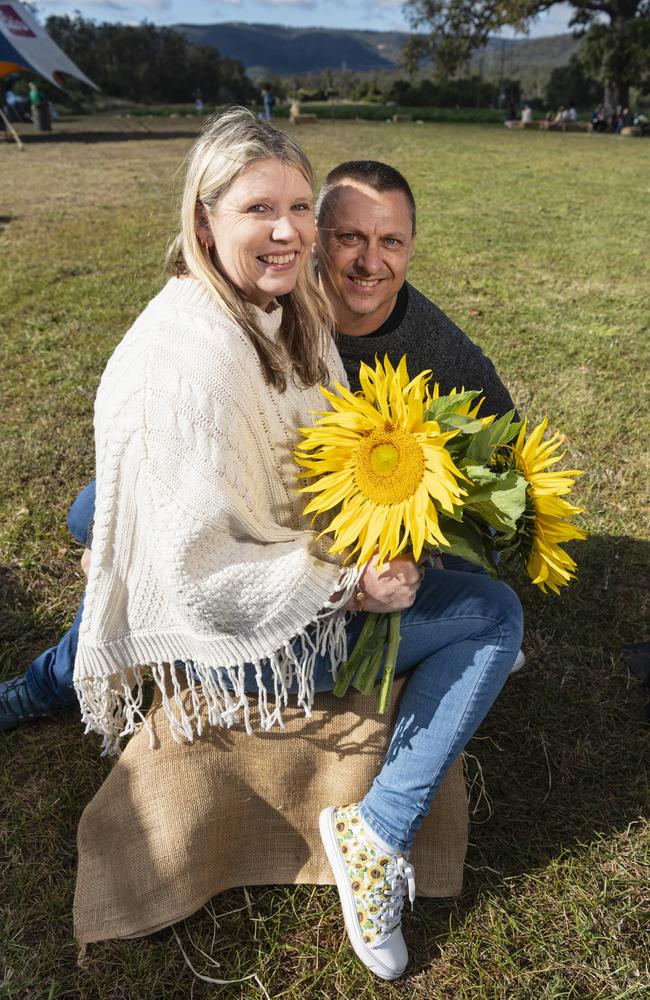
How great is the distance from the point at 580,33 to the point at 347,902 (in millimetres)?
50344

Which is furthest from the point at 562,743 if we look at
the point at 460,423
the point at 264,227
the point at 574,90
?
the point at 574,90

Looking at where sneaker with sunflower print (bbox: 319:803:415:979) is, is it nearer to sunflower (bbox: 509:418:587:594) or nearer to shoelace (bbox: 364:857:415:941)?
shoelace (bbox: 364:857:415:941)

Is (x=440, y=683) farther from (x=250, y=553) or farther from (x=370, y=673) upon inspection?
(x=250, y=553)

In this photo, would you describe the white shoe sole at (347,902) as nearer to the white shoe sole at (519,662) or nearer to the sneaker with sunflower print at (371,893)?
the sneaker with sunflower print at (371,893)

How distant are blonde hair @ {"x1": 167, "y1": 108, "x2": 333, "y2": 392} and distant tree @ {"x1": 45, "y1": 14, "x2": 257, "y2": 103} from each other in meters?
47.2

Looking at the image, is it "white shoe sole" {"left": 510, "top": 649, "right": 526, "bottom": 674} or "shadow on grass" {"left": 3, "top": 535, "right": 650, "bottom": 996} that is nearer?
"shadow on grass" {"left": 3, "top": 535, "right": 650, "bottom": 996}

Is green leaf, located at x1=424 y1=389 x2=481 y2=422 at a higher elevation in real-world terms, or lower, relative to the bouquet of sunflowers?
higher

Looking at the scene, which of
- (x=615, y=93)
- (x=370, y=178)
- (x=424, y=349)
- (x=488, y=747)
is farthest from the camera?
(x=615, y=93)

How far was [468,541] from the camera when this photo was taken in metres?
1.86

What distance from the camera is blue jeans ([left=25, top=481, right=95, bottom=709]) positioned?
2.38 meters

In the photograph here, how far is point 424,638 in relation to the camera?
200cm

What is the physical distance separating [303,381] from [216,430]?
16.5 inches

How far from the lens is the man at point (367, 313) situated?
7.59ft

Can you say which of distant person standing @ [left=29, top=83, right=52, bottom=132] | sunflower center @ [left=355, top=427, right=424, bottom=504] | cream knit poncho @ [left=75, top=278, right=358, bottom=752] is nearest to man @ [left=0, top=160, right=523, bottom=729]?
cream knit poncho @ [left=75, top=278, right=358, bottom=752]
